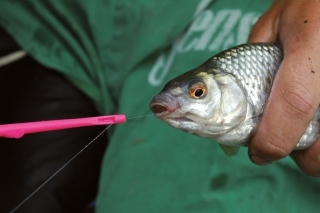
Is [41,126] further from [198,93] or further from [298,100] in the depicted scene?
[298,100]

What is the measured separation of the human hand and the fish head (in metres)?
0.04

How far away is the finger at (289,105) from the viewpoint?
0.53 metres

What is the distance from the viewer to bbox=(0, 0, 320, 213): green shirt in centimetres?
74

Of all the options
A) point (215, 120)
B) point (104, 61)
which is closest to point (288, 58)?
point (215, 120)

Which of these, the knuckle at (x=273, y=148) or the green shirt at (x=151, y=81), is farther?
the green shirt at (x=151, y=81)

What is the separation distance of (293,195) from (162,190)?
213 mm

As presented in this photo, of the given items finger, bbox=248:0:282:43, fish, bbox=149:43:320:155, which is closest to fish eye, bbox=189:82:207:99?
fish, bbox=149:43:320:155

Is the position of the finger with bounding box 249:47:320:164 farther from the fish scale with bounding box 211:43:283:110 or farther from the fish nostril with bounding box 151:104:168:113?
the fish nostril with bounding box 151:104:168:113

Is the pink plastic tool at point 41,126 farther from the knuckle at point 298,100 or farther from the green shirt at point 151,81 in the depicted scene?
the green shirt at point 151,81

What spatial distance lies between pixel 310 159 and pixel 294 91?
0.42 ft

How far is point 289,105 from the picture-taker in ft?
1.73

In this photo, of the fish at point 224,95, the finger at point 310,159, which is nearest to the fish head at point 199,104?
the fish at point 224,95

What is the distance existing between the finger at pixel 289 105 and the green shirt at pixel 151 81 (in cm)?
21

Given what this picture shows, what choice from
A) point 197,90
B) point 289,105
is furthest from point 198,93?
point 289,105
